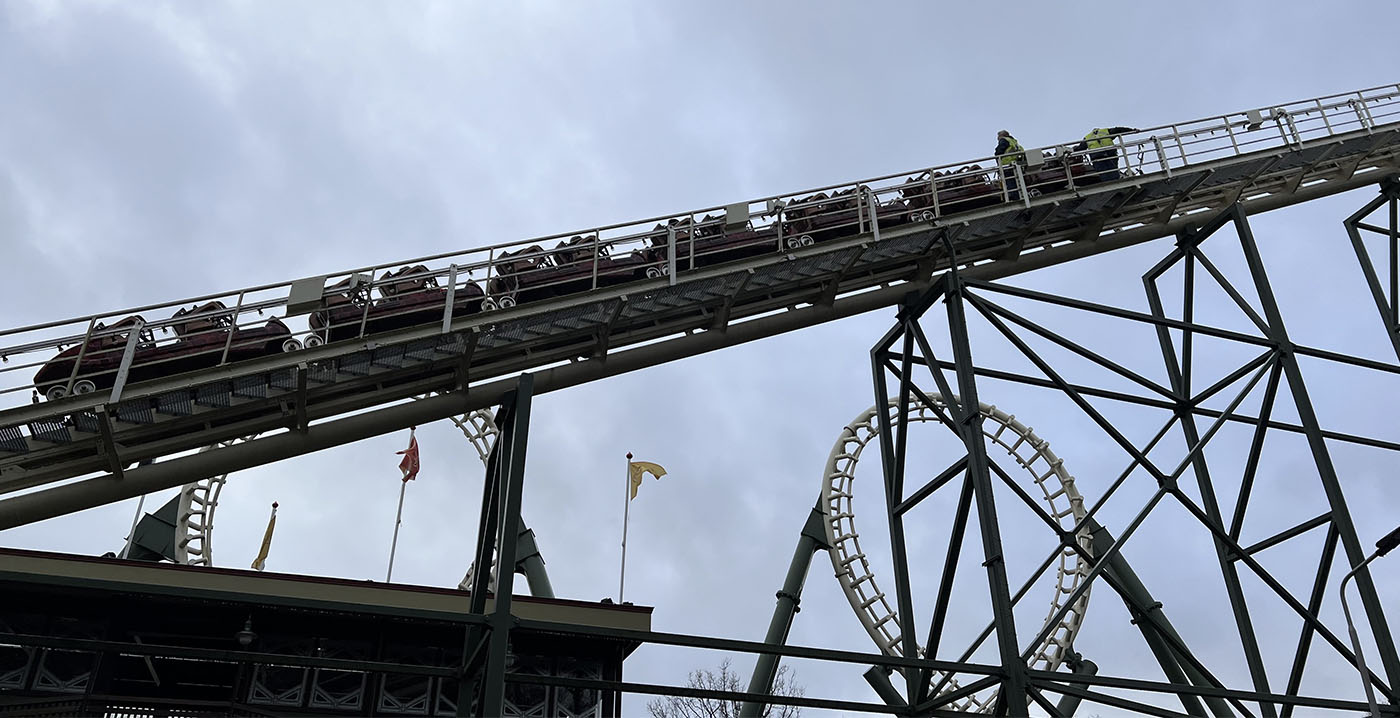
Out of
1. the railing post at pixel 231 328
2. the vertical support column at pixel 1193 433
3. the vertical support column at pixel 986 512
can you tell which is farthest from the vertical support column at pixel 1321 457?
the railing post at pixel 231 328

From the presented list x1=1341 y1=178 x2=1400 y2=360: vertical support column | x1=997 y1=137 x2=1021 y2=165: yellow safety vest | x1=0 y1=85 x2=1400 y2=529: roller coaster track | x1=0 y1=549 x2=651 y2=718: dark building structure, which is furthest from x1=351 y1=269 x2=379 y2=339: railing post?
x1=1341 y1=178 x2=1400 y2=360: vertical support column

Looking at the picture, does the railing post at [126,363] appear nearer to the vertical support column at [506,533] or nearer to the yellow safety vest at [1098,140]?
the vertical support column at [506,533]

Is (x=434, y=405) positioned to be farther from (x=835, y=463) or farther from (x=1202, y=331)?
(x=835, y=463)

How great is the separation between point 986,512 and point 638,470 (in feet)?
45.5

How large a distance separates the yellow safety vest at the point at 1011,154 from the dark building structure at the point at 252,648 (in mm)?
8488

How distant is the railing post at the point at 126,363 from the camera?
360 inches

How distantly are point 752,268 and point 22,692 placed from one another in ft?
35.5

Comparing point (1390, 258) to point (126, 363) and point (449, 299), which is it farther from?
point (126, 363)

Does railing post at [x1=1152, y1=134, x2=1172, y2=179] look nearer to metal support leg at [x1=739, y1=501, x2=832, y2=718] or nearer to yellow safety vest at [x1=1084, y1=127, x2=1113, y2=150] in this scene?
yellow safety vest at [x1=1084, y1=127, x2=1113, y2=150]

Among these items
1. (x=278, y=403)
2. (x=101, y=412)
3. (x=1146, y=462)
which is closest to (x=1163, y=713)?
(x=1146, y=462)

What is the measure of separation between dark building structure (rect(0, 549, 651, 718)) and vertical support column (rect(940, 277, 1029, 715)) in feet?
18.6

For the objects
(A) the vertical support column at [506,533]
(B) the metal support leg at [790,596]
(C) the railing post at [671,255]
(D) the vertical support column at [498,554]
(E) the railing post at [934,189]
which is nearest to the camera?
(A) the vertical support column at [506,533]

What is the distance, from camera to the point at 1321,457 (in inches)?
517

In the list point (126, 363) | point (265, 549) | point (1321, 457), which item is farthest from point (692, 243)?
point (265, 549)
